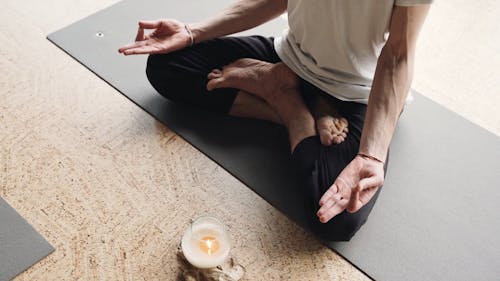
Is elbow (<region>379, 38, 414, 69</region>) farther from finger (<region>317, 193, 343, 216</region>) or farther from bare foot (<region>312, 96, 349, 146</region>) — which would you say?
finger (<region>317, 193, 343, 216</region>)

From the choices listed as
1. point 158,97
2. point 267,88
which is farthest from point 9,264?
point 267,88

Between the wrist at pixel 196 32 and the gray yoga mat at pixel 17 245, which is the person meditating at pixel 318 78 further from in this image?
the gray yoga mat at pixel 17 245

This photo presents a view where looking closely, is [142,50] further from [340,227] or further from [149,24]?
[340,227]

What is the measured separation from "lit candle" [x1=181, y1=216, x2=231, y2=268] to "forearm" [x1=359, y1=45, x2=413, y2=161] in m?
0.44

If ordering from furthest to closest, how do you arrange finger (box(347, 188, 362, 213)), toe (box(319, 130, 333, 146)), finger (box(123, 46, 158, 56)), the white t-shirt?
finger (box(123, 46, 158, 56)) → toe (box(319, 130, 333, 146)) → the white t-shirt → finger (box(347, 188, 362, 213))

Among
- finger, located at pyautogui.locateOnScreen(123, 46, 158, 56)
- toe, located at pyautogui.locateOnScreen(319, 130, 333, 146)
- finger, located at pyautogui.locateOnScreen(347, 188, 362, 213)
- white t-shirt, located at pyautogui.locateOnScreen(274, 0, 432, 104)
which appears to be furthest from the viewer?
finger, located at pyautogui.locateOnScreen(123, 46, 158, 56)

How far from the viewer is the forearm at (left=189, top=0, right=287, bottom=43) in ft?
5.10

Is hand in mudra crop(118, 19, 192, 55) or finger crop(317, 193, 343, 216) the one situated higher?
hand in mudra crop(118, 19, 192, 55)

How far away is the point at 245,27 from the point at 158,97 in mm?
410

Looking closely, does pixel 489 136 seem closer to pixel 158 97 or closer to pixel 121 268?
pixel 158 97

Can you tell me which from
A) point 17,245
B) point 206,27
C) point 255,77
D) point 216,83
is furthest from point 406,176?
point 17,245

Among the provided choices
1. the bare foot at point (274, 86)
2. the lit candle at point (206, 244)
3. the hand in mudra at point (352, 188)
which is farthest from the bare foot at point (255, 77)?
the lit candle at point (206, 244)

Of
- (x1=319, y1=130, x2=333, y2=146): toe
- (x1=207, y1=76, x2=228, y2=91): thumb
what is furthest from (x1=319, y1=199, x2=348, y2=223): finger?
(x1=207, y1=76, x2=228, y2=91): thumb

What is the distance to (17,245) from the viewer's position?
51.0 inches
